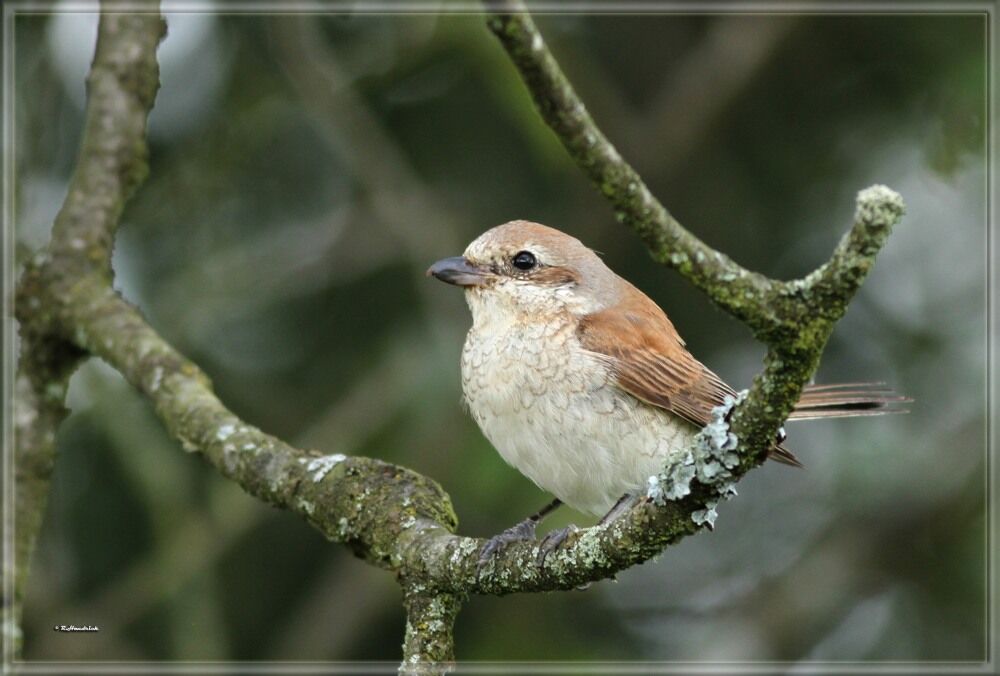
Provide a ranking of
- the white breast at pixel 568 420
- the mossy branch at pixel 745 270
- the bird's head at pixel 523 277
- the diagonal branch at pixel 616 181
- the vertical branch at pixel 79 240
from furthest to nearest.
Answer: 1. the bird's head at pixel 523 277
2. the vertical branch at pixel 79 240
3. the white breast at pixel 568 420
4. the diagonal branch at pixel 616 181
5. the mossy branch at pixel 745 270

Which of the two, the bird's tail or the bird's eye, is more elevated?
the bird's eye

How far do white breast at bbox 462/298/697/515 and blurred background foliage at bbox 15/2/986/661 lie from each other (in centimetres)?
159

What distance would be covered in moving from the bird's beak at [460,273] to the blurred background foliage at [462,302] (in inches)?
61.7

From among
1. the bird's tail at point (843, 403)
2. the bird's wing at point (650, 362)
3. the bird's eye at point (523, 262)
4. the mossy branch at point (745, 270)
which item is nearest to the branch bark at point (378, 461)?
the mossy branch at point (745, 270)

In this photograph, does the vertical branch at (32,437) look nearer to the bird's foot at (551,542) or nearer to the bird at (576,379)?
the bird at (576,379)

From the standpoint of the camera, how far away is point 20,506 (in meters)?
3.96

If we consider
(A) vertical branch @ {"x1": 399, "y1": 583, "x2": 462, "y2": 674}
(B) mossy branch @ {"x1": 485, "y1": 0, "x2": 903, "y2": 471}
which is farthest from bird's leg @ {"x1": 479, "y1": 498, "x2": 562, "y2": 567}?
(B) mossy branch @ {"x1": 485, "y1": 0, "x2": 903, "y2": 471}

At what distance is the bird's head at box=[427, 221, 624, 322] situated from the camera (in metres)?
4.16

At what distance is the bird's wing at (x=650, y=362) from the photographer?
12.7 feet

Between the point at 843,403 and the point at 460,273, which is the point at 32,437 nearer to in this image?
the point at 460,273

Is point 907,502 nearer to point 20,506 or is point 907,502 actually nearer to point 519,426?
point 519,426

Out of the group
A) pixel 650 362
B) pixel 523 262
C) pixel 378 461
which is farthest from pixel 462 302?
pixel 378 461

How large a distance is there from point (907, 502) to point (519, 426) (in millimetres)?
3285

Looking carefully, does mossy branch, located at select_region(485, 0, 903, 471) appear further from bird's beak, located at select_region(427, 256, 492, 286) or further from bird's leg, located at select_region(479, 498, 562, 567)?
bird's beak, located at select_region(427, 256, 492, 286)
